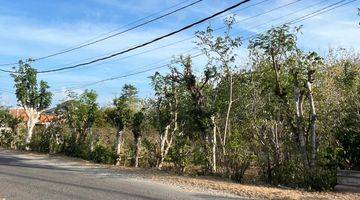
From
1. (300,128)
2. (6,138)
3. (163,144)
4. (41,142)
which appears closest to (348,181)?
(300,128)

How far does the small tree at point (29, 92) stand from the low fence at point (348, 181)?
827 inches

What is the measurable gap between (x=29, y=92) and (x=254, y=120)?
59.8ft

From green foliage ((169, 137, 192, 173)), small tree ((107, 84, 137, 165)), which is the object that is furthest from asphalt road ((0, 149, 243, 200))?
small tree ((107, 84, 137, 165))

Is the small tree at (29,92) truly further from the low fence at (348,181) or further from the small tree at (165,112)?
the low fence at (348,181)

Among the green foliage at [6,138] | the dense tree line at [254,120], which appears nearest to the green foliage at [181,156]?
the dense tree line at [254,120]

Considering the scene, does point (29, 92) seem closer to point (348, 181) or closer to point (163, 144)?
point (163, 144)

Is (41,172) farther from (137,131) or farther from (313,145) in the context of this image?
(313,145)

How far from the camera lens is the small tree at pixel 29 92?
102 feet

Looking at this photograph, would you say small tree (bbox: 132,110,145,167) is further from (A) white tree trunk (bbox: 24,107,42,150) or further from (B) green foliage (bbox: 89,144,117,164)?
(A) white tree trunk (bbox: 24,107,42,150)

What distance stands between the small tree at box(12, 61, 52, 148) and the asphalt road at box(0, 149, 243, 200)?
40.8ft

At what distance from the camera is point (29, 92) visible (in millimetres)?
31281

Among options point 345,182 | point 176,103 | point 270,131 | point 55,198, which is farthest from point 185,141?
point 55,198

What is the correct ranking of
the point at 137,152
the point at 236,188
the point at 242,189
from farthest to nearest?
the point at 137,152 → the point at 236,188 → the point at 242,189

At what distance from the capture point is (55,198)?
1183cm
